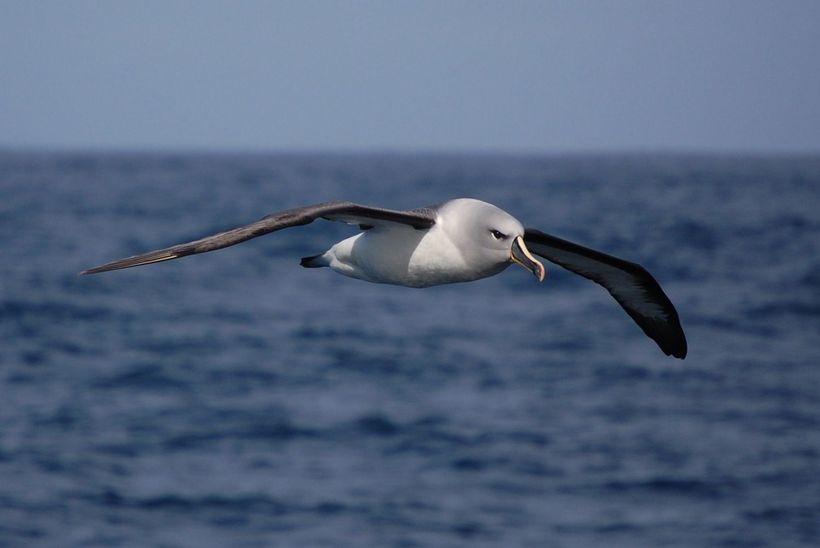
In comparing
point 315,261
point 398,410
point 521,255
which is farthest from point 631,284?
point 398,410

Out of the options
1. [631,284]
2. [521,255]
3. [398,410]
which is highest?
[521,255]

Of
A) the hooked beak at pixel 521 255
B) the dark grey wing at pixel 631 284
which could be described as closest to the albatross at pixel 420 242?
the hooked beak at pixel 521 255

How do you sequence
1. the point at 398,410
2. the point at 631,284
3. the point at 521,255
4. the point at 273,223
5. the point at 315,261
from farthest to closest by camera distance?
the point at 398,410 < the point at 631,284 < the point at 315,261 < the point at 521,255 < the point at 273,223

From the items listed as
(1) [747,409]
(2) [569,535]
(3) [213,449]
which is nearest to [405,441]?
(3) [213,449]

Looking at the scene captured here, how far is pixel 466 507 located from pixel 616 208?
7010 centimetres

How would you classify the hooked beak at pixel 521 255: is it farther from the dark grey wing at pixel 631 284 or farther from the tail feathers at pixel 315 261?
the tail feathers at pixel 315 261

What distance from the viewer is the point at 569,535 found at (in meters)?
19.6

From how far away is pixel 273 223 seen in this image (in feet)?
24.5

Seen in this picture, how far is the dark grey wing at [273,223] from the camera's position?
721 cm

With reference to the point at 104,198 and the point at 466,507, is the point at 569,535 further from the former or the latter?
the point at 104,198

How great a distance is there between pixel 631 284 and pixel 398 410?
16641 millimetres

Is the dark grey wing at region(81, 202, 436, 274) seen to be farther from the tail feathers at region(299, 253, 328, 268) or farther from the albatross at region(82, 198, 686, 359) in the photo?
the tail feathers at region(299, 253, 328, 268)

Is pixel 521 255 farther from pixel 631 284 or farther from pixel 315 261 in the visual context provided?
pixel 631 284

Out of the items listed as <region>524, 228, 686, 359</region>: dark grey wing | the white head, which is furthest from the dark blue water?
the white head
